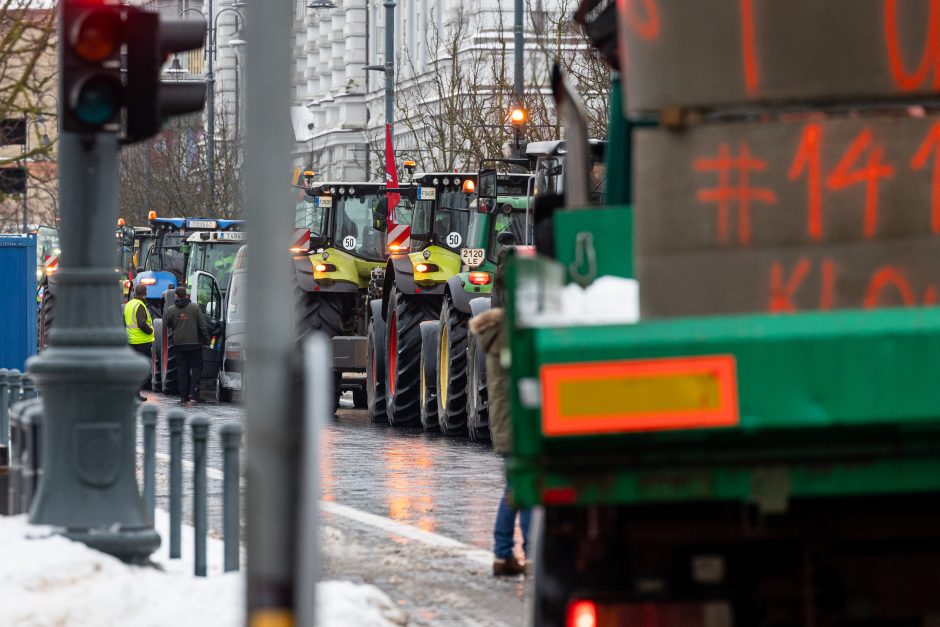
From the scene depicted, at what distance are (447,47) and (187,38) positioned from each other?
4053 cm

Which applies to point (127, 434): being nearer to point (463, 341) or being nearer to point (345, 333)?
point (463, 341)

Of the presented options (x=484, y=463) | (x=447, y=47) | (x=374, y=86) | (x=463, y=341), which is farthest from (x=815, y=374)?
(x=374, y=86)

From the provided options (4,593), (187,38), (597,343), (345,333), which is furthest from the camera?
(345,333)

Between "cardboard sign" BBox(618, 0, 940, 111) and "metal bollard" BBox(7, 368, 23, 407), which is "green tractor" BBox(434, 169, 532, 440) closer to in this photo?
"metal bollard" BBox(7, 368, 23, 407)

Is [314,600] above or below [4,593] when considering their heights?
above

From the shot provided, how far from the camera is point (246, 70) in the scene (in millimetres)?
5004

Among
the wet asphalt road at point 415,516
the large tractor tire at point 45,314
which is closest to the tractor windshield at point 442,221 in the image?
the wet asphalt road at point 415,516

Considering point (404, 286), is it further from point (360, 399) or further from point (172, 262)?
point (172, 262)

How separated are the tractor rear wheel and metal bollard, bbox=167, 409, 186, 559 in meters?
12.0

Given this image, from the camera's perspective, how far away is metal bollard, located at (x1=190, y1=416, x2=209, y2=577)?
1077 cm

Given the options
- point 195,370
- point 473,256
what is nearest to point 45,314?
point 195,370

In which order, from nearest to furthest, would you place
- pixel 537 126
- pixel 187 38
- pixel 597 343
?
pixel 597 343, pixel 187 38, pixel 537 126

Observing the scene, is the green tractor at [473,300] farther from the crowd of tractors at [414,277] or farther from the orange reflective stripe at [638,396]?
the orange reflective stripe at [638,396]

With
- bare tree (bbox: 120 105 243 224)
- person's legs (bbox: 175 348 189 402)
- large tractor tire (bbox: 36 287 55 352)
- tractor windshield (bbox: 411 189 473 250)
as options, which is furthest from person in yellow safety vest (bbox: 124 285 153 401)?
bare tree (bbox: 120 105 243 224)
